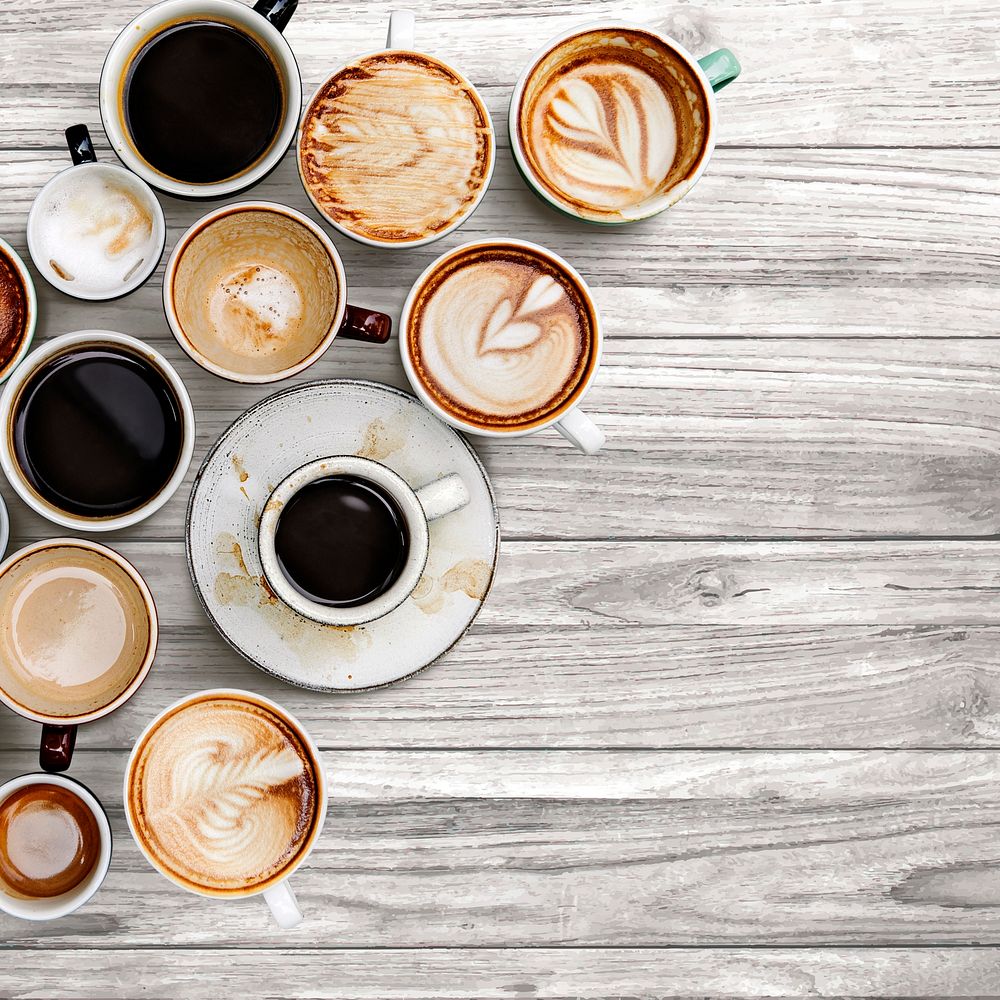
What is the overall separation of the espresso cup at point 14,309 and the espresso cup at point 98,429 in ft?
0.15

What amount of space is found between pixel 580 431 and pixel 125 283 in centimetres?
51

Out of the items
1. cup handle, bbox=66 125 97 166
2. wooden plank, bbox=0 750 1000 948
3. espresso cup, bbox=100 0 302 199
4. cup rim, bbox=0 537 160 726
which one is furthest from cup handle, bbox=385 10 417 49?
wooden plank, bbox=0 750 1000 948

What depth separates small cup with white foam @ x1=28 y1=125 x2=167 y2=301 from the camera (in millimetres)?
901

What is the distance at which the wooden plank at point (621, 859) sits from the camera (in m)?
0.97

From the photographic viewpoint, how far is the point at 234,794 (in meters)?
0.88

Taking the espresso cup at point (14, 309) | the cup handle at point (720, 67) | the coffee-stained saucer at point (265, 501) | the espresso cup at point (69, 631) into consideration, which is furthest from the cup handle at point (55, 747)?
the cup handle at point (720, 67)

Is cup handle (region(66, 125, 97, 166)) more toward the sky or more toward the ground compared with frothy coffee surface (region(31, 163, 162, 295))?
more toward the sky

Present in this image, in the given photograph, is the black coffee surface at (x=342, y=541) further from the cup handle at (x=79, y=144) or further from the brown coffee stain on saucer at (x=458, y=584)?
the cup handle at (x=79, y=144)

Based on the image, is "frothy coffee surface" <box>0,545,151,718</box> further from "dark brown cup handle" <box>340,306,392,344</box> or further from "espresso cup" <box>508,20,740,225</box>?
"espresso cup" <box>508,20,740,225</box>

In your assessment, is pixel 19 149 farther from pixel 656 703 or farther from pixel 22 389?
pixel 656 703

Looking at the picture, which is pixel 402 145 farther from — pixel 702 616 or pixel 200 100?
pixel 702 616

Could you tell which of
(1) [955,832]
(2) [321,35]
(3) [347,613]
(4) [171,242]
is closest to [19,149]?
(4) [171,242]

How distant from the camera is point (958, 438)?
38.9 inches

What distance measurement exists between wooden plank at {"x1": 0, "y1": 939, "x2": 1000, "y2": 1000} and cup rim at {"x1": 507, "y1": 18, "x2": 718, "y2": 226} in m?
0.84
